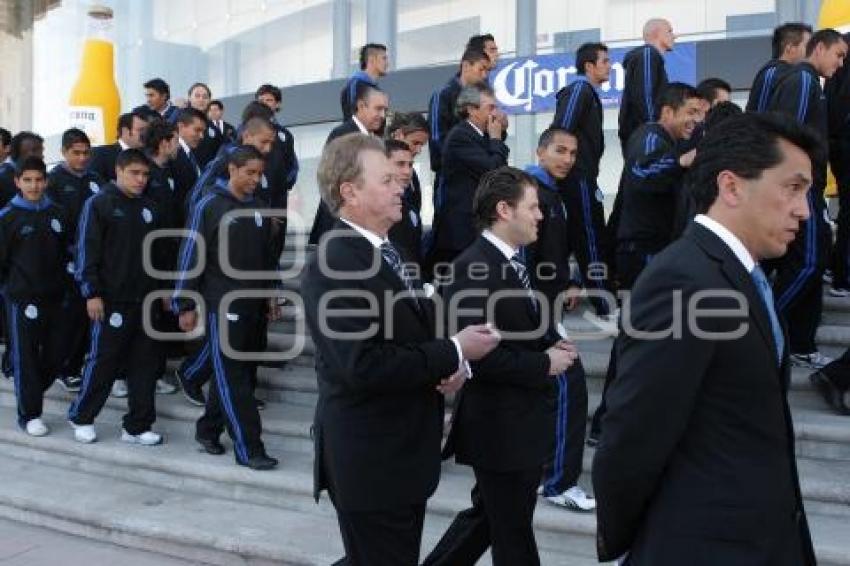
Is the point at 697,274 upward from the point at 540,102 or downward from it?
downward

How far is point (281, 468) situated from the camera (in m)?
5.07

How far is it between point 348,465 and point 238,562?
79.6 inches

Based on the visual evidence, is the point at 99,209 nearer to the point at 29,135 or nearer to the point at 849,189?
the point at 29,135

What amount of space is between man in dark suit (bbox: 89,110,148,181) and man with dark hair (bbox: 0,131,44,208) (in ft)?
1.47

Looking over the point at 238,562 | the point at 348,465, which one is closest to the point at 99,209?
the point at 238,562

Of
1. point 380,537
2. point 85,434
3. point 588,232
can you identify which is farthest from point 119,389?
point 380,537

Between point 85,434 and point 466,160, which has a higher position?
point 466,160

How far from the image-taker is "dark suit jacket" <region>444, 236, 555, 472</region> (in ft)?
9.92

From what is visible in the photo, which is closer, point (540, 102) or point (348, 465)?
point (348, 465)

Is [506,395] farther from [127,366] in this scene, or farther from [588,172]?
[127,366]

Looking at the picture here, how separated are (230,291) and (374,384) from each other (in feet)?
9.52

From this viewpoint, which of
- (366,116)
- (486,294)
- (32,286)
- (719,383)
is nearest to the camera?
(719,383)

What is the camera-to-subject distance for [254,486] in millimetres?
4965

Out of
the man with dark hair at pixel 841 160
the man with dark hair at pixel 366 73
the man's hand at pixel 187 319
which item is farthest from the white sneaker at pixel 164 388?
the man with dark hair at pixel 841 160
